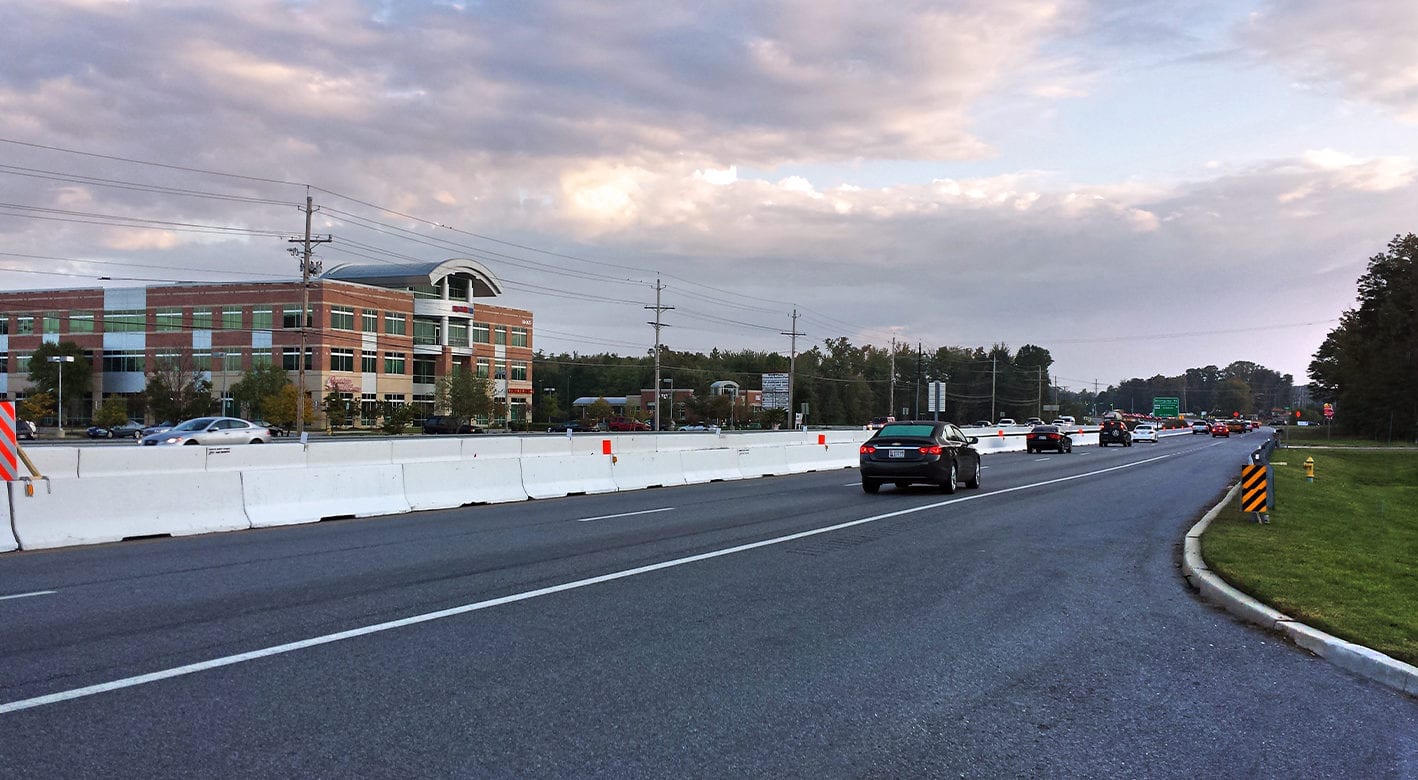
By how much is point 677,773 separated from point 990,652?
3.25 meters

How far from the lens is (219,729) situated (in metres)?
5.00

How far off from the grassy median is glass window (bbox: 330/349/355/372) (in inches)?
3038

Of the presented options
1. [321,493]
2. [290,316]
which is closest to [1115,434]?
[321,493]

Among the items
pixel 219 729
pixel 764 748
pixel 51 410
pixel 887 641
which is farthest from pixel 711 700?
pixel 51 410

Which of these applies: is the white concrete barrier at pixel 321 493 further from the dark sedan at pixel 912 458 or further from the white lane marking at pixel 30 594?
the dark sedan at pixel 912 458

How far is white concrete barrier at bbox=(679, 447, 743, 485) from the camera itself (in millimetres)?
24422

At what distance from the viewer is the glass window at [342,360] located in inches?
3351

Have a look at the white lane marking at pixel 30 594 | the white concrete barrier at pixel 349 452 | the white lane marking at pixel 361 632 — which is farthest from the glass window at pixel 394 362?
the white lane marking at pixel 30 594

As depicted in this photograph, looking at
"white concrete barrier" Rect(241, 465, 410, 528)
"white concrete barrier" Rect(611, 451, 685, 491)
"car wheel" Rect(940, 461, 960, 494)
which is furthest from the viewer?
"white concrete barrier" Rect(611, 451, 685, 491)

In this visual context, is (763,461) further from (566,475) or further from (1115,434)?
(1115,434)

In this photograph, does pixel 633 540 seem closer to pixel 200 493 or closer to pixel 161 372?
pixel 200 493

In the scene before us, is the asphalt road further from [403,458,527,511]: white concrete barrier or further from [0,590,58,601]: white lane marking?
[403,458,527,511]: white concrete barrier

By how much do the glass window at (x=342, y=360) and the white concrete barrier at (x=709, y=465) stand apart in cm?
6730

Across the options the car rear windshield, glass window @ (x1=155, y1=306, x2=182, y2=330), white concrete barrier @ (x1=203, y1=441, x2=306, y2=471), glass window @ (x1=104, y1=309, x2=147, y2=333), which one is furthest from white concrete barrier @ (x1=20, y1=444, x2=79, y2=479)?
glass window @ (x1=104, y1=309, x2=147, y2=333)
